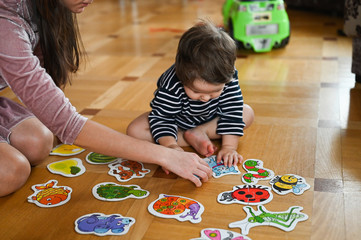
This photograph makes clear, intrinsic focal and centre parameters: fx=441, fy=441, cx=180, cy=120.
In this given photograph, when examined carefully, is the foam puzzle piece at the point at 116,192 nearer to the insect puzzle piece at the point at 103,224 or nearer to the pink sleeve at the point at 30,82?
the insect puzzle piece at the point at 103,224

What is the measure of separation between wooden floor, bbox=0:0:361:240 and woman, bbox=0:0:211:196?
0.07m

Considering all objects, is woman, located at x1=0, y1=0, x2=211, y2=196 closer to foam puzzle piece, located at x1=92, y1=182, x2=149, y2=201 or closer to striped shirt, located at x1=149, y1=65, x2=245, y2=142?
foam puzzle piece, located at x1=92, y1=182, x2=149, y2=201

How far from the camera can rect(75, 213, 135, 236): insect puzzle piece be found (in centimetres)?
97

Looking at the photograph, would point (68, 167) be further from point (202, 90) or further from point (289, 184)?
point (289, 184)

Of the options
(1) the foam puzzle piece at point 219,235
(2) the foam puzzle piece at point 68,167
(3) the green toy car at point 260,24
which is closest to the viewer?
(1) the foam puzzle piece at point 219,235

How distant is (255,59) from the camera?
2377mm

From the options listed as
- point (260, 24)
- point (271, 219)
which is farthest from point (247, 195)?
point (260, 24)

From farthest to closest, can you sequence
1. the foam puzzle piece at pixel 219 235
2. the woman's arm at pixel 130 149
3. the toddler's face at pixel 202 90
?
1. the toddler's face at pixel 202 90
2. the woman's arm at pixel 130 149
3. the foam puzzle piece at pixel 219 235

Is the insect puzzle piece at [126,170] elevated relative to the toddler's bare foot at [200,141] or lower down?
lower down

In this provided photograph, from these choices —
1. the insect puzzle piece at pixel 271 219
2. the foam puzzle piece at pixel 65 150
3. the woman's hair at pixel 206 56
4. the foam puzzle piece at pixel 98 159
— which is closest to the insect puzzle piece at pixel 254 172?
the insect puzzle piece at pixel 271 219

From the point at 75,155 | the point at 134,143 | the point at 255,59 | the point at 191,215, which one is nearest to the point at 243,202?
the point at 191,215

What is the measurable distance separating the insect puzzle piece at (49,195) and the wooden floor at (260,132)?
0.06ft

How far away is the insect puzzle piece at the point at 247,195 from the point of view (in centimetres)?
107

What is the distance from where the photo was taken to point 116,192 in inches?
44.6
